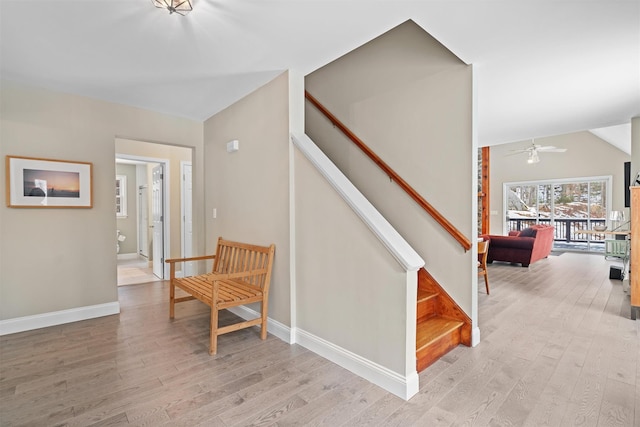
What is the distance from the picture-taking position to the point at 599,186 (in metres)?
8.67

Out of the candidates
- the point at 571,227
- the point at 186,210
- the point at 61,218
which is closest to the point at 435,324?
the point at 61,218

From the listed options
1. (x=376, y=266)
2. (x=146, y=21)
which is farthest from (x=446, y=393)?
(x=146, y=21)

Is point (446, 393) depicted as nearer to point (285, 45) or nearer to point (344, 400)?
point (344, 400)

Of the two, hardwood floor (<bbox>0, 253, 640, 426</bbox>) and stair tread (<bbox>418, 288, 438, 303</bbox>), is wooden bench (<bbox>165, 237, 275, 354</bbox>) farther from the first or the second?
stair tread (<bbox>418, 288, 438, 303</bbox>)

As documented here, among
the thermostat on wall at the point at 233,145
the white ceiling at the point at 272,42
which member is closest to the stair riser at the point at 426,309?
the white ceiling at the point at 272,42

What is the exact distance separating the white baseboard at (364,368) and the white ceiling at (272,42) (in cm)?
225

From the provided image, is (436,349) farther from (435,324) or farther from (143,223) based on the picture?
(143,223)

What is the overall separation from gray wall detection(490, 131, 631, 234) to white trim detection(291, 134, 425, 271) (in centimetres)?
662

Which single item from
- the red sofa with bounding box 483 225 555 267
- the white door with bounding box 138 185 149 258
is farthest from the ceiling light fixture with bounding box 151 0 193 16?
the red sofa with bounding box 483 225 555 267

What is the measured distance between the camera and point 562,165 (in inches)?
357

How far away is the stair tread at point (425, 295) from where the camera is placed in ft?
9.09

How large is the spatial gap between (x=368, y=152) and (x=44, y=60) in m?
2.93

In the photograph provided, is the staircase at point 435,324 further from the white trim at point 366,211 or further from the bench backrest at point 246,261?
the bench backrest at point 246,261

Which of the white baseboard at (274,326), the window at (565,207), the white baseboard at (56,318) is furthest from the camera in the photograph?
the window at (565,207)
